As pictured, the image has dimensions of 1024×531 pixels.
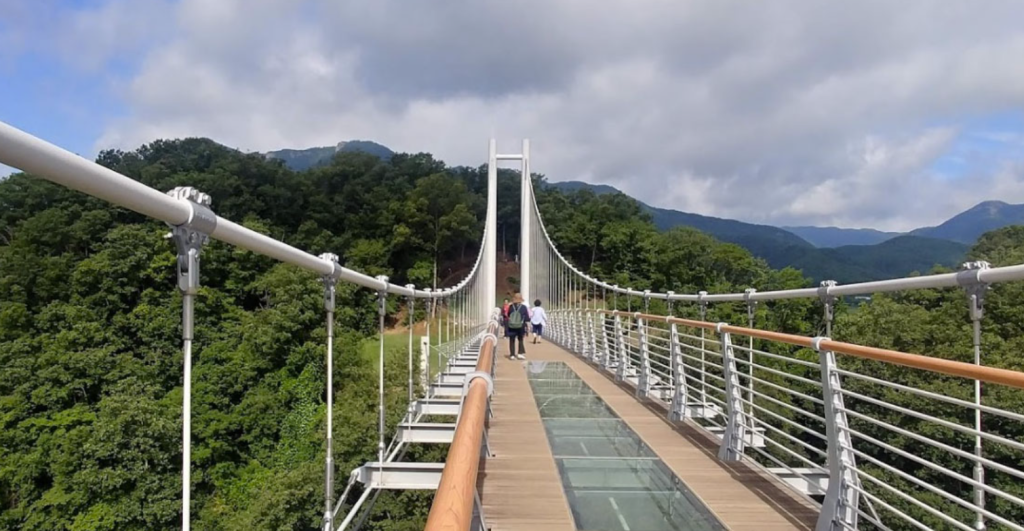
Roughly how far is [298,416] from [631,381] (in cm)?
1716

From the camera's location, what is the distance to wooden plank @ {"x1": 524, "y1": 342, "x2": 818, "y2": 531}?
2643 millimetres

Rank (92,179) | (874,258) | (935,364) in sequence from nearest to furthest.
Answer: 1. (92,179)
2. (935,364)
3. (874,258)

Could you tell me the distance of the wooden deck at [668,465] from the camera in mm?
2631

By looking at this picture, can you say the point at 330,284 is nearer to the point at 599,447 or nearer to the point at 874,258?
the point at 599,447

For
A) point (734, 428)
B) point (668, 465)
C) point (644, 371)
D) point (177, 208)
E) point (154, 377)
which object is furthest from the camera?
point (154, 377)

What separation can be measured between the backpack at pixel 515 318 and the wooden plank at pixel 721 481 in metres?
3.96

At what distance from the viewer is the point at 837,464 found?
7.93 ft

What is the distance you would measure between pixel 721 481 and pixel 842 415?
0.90m

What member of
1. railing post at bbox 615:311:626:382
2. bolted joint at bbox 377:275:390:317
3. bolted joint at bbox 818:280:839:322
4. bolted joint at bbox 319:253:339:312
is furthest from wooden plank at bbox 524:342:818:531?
railing post at bbox 615:311:626:382

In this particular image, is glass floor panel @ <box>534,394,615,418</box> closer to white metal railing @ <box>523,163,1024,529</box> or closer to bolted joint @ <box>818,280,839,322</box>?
white metal railing @ <box>523,163,1024,529</box>

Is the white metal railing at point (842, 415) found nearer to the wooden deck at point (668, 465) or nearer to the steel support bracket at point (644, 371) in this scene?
the steel support bracket at point (644, 371)

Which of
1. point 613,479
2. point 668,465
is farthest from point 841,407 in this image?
point 668,465

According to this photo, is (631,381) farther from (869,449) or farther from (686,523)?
(869,449)

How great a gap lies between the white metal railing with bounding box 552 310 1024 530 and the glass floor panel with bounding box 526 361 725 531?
1.52 ft
